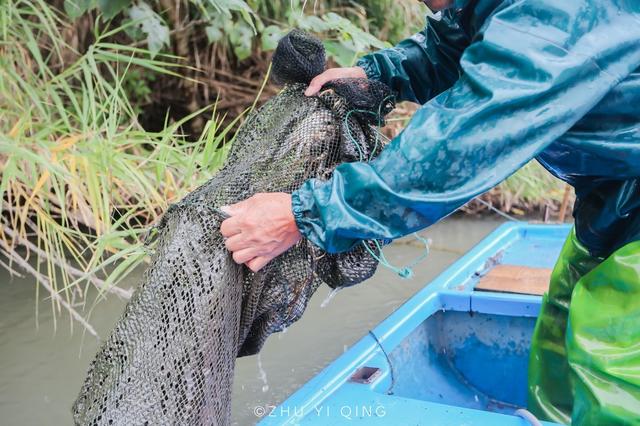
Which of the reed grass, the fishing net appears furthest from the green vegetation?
the fishing net

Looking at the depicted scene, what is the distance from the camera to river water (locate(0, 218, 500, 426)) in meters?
2.66

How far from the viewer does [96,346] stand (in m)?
3.00

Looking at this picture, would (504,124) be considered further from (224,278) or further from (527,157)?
(224,278)

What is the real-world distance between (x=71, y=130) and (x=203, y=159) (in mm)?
540

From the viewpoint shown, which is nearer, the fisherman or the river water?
the fisherman

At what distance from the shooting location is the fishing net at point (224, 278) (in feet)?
4.28

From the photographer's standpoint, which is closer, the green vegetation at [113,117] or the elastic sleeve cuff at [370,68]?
the elastic sleeve cuff at [370,68]

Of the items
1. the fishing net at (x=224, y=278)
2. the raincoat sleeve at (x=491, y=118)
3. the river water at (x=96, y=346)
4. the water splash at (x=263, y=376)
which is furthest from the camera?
the water splash at (x=263, y=376)

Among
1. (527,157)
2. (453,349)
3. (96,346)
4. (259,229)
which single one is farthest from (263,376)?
(527,157)

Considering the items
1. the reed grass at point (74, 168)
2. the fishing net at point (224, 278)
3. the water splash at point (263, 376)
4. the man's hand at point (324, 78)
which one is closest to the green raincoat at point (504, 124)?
the fishing net at point (224, 278)

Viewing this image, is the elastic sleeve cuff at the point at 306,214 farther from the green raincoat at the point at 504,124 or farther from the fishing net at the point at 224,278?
the fishing net at the point at 224,278

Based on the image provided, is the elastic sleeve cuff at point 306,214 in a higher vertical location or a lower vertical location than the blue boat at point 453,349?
higher

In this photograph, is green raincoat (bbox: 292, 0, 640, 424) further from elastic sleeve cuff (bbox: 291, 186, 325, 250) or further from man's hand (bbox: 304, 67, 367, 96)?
man's hand (bbox: 304, 67, 367, 96)

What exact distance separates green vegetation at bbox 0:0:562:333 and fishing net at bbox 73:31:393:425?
552mm
